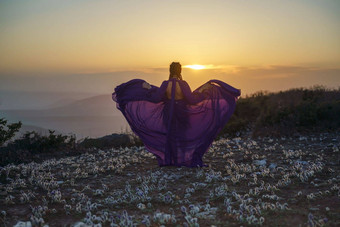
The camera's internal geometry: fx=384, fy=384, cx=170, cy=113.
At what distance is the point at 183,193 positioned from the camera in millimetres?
9484

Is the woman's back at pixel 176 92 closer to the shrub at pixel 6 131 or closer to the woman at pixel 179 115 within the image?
the woman at pixel 179 115

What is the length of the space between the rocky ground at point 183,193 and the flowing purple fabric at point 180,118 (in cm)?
69

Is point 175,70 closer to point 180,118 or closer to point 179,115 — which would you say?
point 179,115

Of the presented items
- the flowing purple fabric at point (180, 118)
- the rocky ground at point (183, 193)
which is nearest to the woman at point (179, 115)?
the flowing purple fabric at point (180, 118)

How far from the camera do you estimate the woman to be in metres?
13.1

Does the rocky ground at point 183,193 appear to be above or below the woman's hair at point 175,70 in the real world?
below

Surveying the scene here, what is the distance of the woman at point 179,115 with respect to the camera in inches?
516

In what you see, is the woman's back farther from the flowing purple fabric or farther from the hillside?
the hillside

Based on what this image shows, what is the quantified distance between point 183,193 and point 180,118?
13.7 feet

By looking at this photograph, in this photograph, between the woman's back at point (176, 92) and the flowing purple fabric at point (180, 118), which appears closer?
the flowing purple fabric at point (180, 118)

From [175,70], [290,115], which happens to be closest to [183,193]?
[175,70]

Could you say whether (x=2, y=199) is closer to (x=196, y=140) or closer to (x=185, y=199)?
(x=185, y=199)

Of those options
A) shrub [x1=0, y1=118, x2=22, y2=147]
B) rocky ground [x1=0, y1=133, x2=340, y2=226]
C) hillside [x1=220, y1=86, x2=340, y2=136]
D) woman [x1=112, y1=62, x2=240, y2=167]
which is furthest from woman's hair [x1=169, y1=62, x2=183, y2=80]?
shrub [x1=0, y1=118, x2=22, y2=147]

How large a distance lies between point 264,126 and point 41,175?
14436mm
